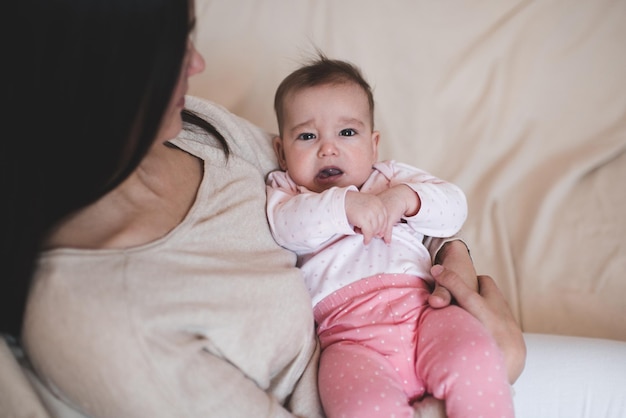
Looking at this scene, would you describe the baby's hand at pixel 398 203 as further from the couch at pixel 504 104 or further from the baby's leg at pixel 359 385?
the couch at pixel 504 104

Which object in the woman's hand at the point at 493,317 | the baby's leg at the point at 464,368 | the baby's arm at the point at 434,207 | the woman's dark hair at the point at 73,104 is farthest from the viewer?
the baby's arm at the point at 434,207

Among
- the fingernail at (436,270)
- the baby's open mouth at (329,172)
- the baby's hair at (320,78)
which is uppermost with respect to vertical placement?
the baby's hair at (320,78)

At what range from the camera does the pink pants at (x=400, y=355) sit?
0.86 m

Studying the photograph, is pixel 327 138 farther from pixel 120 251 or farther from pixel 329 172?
pixel 120 251

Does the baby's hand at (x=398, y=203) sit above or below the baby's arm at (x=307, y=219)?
above

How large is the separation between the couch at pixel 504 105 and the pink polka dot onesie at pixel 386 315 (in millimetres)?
364

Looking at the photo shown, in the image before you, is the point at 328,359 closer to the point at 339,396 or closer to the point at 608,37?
the point at 339,396

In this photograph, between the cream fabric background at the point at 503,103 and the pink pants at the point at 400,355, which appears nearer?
the pink pants at the point at 400,355

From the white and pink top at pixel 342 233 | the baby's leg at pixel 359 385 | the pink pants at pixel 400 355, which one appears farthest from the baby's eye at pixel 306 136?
the baby's leg at pixel 359 385

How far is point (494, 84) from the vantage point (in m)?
1.64

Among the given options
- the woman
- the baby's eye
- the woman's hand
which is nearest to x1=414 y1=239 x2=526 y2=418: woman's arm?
the woman's hand

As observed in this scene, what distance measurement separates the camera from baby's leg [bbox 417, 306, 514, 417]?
851mm

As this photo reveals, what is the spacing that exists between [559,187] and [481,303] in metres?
0.59

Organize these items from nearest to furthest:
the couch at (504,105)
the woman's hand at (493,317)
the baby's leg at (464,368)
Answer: the baby's leg at (464,368), the woman's hand at (493,317), the couch at (504,105)
